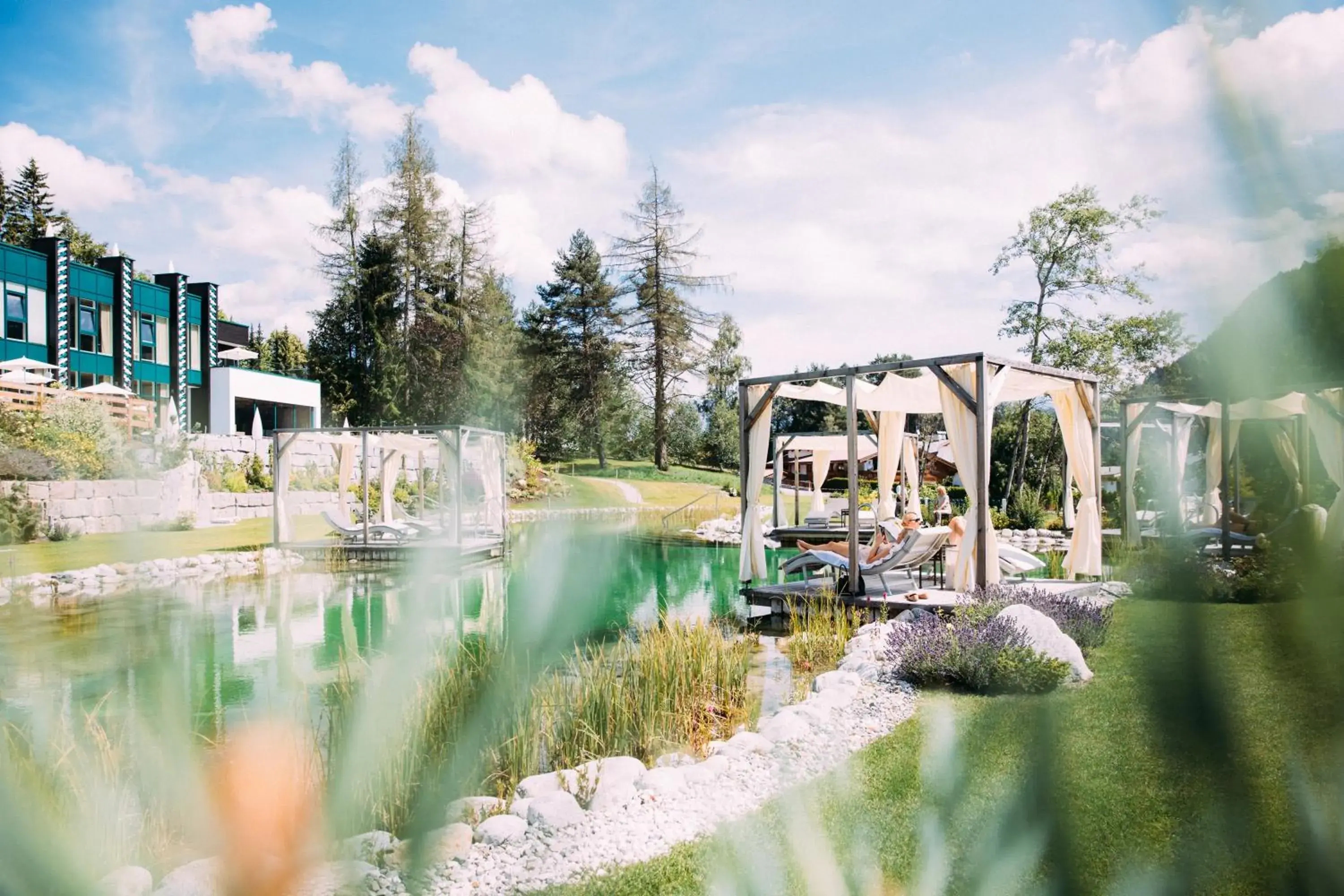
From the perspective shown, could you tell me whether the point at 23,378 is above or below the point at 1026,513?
above

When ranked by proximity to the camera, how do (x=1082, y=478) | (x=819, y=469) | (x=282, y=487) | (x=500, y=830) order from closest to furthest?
(x=500, y=830) < (x=1082, y=478) < (x=282, y=487) < (x=819, y=469)

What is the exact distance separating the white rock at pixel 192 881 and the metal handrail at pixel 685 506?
1690 centimetres

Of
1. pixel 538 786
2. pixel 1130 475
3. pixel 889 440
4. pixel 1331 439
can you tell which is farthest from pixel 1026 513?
pixel 1331 439

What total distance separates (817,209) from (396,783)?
2.90 metres

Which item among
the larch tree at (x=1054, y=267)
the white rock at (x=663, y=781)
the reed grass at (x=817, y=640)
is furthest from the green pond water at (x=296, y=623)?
the larch tree at (x=1054, y=267)

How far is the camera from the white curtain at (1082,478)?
8.40m

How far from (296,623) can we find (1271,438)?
915 cm

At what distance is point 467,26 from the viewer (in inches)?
45.6

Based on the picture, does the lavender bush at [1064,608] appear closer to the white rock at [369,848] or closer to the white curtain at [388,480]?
the white rock at [369,848]

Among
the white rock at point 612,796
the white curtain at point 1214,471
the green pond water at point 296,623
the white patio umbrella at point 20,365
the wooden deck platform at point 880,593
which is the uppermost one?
the white patio umbrella at point 20,365

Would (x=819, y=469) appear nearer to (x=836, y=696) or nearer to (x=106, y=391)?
(x=106, y=391)

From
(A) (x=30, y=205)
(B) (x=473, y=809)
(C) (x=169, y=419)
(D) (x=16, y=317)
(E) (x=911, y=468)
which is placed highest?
(A) (x=30, y=205)

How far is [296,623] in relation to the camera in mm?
9031

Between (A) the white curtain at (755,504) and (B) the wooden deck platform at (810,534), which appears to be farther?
(B) the wooden deck platform at (810,534)
